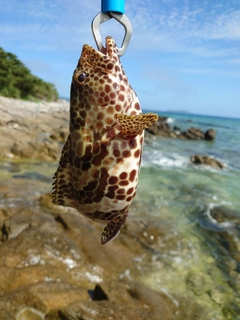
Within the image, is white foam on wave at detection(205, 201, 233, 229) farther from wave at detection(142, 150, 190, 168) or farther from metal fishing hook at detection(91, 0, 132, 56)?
metal fishing hook at detection(91, 0, 132, 56)

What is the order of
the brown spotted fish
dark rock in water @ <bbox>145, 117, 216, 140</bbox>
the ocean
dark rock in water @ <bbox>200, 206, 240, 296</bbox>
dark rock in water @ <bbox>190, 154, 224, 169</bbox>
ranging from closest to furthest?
the brown spotted fish < the ocean < dark rock in water @ <bbox>200, 206, 240, 296</bbox> < dark rock in water @ <bbox>190, 154, 224, 169</bbox> < dark rock in water @ <bbox>145, 117, 216, 140</bbox>

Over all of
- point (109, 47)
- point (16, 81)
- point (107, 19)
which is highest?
point (16, 81)

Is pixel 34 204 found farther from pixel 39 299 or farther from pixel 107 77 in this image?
pixel 107 77

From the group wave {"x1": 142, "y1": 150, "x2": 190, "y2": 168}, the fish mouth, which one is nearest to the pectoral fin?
the fish mouth

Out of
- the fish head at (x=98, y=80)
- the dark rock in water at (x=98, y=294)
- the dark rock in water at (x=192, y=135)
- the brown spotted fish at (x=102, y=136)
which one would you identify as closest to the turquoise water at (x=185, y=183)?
the dark rock in water at (x=98, y=294)

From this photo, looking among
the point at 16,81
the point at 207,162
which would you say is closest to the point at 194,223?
the point at 207,162

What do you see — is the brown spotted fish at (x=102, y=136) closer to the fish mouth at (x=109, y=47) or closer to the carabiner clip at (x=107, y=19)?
the fish mouth at (x=109, y=47)

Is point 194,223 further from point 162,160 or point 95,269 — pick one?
point 162,160
